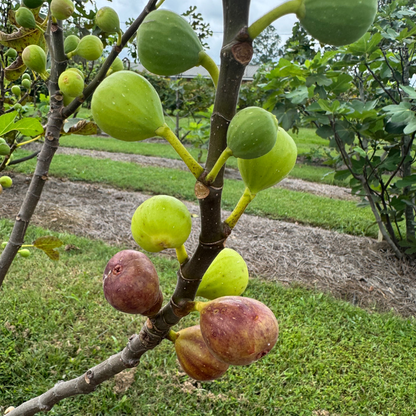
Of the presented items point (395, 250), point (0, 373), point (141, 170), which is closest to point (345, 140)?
point (395, 250)

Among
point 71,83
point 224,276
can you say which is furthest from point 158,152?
point 224,276

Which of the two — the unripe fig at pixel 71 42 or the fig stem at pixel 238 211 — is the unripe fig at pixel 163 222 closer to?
the fig stem at pixel 238 211

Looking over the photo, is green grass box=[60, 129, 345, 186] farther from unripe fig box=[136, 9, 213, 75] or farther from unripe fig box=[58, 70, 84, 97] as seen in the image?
unripe fig box=[136, 9, 213, 75]

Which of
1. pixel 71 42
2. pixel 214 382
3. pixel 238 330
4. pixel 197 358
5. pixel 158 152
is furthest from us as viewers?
pixel 158 152

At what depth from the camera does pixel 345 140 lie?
3.59 m

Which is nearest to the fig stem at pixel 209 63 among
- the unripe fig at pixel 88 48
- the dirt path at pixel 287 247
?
the unripe fig at pixel 88 48

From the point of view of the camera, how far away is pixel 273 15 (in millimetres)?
387

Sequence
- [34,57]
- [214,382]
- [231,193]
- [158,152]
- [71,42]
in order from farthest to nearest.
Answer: [158,152] < [231,193] < [214,382] < [71,42] < [34,57]

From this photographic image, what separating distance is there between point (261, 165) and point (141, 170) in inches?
306

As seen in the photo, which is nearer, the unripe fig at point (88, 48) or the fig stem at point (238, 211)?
the fig stem at point (238, 211)

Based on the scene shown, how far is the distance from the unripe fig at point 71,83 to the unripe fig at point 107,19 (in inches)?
6.4

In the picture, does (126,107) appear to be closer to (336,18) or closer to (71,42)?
(336,18)

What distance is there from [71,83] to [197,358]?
73 cm

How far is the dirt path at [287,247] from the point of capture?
3.70 m
